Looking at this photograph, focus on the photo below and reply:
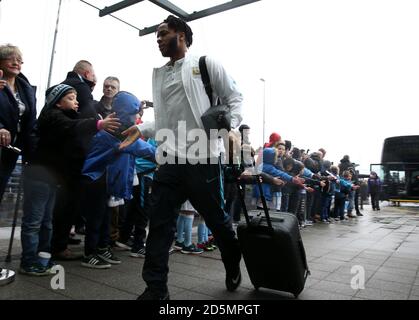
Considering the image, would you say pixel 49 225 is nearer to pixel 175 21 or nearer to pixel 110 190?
pixel 110 190

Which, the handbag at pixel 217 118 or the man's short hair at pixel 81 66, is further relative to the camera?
the man's short hair at pixel 81 66

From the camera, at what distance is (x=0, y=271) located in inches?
111

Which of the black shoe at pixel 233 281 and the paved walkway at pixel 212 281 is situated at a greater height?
the black shoe at pixel 233 281

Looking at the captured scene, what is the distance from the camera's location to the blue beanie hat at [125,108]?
3.36m

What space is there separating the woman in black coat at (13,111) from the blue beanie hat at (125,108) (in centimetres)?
80

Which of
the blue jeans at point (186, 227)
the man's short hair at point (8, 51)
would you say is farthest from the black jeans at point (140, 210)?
the man's short hair at point (8, 51)

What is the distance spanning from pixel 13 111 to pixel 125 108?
38.2 inches

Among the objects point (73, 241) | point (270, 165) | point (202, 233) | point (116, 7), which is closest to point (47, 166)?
point (73, 241)

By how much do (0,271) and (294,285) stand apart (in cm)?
236

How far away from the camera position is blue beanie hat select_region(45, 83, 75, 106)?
329 centimetres

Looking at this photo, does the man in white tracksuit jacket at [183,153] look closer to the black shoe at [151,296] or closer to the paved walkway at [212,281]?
the black shoe at [151,296]

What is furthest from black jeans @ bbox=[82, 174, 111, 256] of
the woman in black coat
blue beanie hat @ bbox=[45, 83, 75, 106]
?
blue beanie hat @ bbox=[45, 83, 75, 106]
